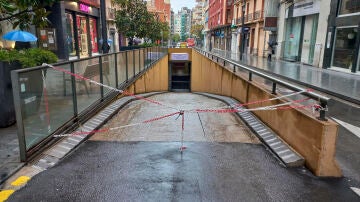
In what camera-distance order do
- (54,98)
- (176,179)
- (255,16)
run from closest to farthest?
1. (176,179)
2. (54,98)
3. (255,16)

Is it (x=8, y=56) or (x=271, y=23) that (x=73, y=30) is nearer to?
(x=8, y=56)

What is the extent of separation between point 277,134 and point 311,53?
58.0ft

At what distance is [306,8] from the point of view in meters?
21.7

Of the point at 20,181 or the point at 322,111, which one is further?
the point at 322,111

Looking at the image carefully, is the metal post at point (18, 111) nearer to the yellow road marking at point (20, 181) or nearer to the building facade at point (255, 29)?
the yellow road marking at point (20, 181)

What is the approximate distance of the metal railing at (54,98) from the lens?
409cm

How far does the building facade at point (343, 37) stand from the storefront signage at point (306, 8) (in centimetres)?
222

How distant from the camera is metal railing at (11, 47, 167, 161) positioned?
13.4 feet

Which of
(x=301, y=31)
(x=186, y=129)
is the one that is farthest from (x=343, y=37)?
(x=186, y=129)

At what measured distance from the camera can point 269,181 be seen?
3.90 m

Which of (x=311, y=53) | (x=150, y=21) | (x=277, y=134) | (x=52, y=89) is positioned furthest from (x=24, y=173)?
(x=150, y=21)

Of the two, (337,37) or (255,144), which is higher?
(337,37)

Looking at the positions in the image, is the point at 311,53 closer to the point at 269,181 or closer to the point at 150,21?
the point at 150,21

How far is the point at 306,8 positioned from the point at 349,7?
5.52 meters
